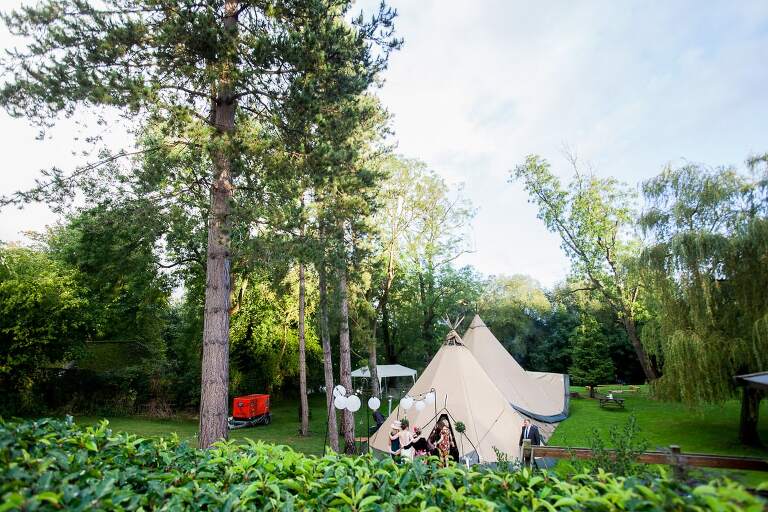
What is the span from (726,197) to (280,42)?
10174 millimetres

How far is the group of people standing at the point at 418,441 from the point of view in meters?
7.52

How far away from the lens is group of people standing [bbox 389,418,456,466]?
7.52 metres

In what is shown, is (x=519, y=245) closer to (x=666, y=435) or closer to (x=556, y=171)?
(x=556, y=171)

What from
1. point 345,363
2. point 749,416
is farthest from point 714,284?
point 345,363

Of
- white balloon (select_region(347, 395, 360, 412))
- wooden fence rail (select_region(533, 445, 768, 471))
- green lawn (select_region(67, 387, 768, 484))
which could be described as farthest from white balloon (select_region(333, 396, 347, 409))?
wooden fence rail (select_region(533, 445, 768, 471))

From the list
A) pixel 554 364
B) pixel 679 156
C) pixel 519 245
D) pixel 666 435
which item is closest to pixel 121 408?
pixel 666 435

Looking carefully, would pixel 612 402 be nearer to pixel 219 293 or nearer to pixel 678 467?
pixel 219 293

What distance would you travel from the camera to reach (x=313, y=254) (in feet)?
21.7

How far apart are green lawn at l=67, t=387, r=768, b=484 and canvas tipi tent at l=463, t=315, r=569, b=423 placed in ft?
1.83

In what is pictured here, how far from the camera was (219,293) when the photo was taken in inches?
245

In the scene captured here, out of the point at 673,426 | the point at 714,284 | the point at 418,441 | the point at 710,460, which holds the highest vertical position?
the point at 714,284

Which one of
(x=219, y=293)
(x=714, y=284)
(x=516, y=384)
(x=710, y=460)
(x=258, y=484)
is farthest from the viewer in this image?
(x=516, y=384)

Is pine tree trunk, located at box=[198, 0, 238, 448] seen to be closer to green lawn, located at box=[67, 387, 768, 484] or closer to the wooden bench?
green lawn, located at box=[67, 387, 768, 484]

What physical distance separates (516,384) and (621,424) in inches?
121
